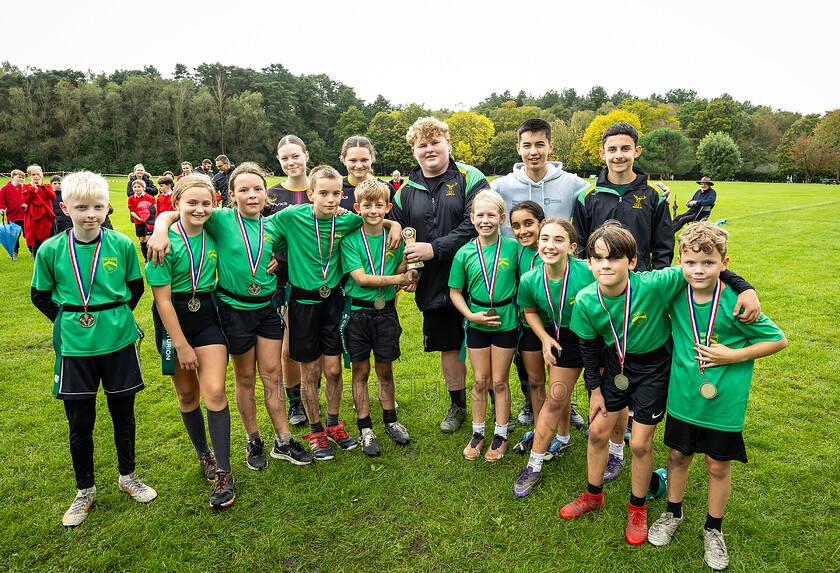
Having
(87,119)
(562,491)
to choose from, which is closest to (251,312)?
(562,491)

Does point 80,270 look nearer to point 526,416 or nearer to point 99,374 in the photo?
point 99,374

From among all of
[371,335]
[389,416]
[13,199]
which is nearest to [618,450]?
[389,416]

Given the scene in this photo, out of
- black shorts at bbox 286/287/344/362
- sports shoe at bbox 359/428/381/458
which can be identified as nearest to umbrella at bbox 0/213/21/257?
black shorts at bbox 286/287/344/362

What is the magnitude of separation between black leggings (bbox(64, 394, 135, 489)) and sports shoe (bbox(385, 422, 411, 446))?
1.96 m

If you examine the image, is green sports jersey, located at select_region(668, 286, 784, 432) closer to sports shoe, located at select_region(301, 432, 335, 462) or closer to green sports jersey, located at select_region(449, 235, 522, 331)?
green sports jersey, located at select_region(449, 235, 522, 331)

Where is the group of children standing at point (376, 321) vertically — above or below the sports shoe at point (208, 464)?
above

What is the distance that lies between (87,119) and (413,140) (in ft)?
207

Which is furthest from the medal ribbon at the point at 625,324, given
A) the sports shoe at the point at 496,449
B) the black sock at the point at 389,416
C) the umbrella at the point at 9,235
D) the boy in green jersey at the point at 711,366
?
the umbrella at the point at 9,235

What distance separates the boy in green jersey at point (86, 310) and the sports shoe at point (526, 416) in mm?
3178

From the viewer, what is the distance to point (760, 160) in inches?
2771

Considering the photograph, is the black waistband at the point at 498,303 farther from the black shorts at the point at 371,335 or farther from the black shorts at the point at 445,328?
the black shorts at the point at 371,335

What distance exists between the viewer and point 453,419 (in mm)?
4449

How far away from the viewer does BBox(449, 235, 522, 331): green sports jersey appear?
3.77 m

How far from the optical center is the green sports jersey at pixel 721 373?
103 inches
